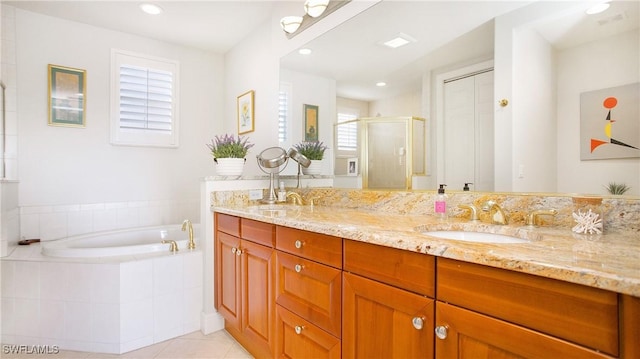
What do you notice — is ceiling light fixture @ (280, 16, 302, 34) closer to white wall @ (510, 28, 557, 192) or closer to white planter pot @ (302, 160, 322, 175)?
white planter pot @ (302, 160, 322, 175)

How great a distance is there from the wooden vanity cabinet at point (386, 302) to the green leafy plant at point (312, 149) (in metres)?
1.18

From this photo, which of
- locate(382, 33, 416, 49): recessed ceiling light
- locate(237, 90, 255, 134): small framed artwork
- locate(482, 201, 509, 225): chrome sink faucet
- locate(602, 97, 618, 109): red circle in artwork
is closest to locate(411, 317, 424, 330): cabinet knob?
locate(482, 201, 509, 225): chrome sink faucet

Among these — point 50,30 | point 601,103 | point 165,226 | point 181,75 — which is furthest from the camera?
point 181,75

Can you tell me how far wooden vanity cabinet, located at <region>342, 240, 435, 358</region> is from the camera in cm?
87

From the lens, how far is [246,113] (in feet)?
10.1

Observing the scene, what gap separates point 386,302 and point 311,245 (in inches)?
15.8

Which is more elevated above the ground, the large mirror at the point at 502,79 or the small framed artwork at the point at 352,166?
the large mirror at the point at 502,79

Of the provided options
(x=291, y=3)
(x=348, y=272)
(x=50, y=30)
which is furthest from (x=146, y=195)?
(x=348, y=272)

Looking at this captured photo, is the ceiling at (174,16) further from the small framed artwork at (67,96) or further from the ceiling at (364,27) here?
the small framed artwork at (67,96)

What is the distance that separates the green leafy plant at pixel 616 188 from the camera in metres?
0.99

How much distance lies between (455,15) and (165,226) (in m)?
2.94

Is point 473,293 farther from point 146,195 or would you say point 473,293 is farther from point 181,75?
point 181,75

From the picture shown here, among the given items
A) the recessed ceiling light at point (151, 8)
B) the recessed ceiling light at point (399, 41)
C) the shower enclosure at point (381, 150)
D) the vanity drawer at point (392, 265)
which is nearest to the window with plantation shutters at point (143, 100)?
the recessed ceiling light at point (151, 8)

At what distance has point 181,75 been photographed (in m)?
3.32
